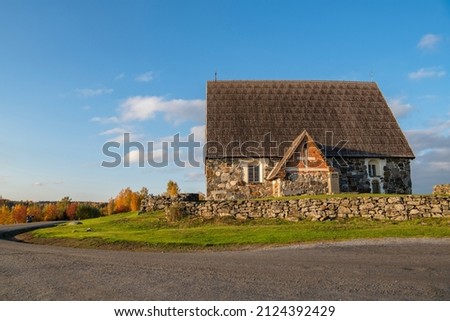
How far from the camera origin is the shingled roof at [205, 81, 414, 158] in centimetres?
3234

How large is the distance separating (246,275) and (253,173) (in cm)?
2294

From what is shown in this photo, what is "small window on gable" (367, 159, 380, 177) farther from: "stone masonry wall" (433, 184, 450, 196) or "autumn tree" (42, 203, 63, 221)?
"autumn tree" (42, 203, 63, 221)

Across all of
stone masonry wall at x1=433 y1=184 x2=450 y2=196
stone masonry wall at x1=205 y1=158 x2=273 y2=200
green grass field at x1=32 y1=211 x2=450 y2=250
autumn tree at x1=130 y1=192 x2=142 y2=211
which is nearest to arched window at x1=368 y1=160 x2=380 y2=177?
stone masonry wall at x1=433 y1=184 x2=450 y2=196

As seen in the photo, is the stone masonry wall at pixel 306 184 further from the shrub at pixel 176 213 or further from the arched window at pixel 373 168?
the shrub at pixel 176 213

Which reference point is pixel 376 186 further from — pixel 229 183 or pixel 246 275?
pixel 246 275

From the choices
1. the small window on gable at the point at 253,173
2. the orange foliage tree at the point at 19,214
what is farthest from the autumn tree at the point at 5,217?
the small window on gable at the point at 253,173

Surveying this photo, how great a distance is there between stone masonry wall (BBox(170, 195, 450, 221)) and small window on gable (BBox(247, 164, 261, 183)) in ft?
29.6

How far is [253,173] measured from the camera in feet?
104

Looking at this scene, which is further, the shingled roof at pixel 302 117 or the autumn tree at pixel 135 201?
the autumn tree at pixel 135 201

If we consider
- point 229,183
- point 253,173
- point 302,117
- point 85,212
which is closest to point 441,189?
point 302,117

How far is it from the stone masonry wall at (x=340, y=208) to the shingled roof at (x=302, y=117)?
9.56 meters

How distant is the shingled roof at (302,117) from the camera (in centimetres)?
3234

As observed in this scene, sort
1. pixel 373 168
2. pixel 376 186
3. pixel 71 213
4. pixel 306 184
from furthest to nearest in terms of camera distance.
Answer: pixel 71 213, pixel 373 168, pixel 376 186, pixel 306 184
